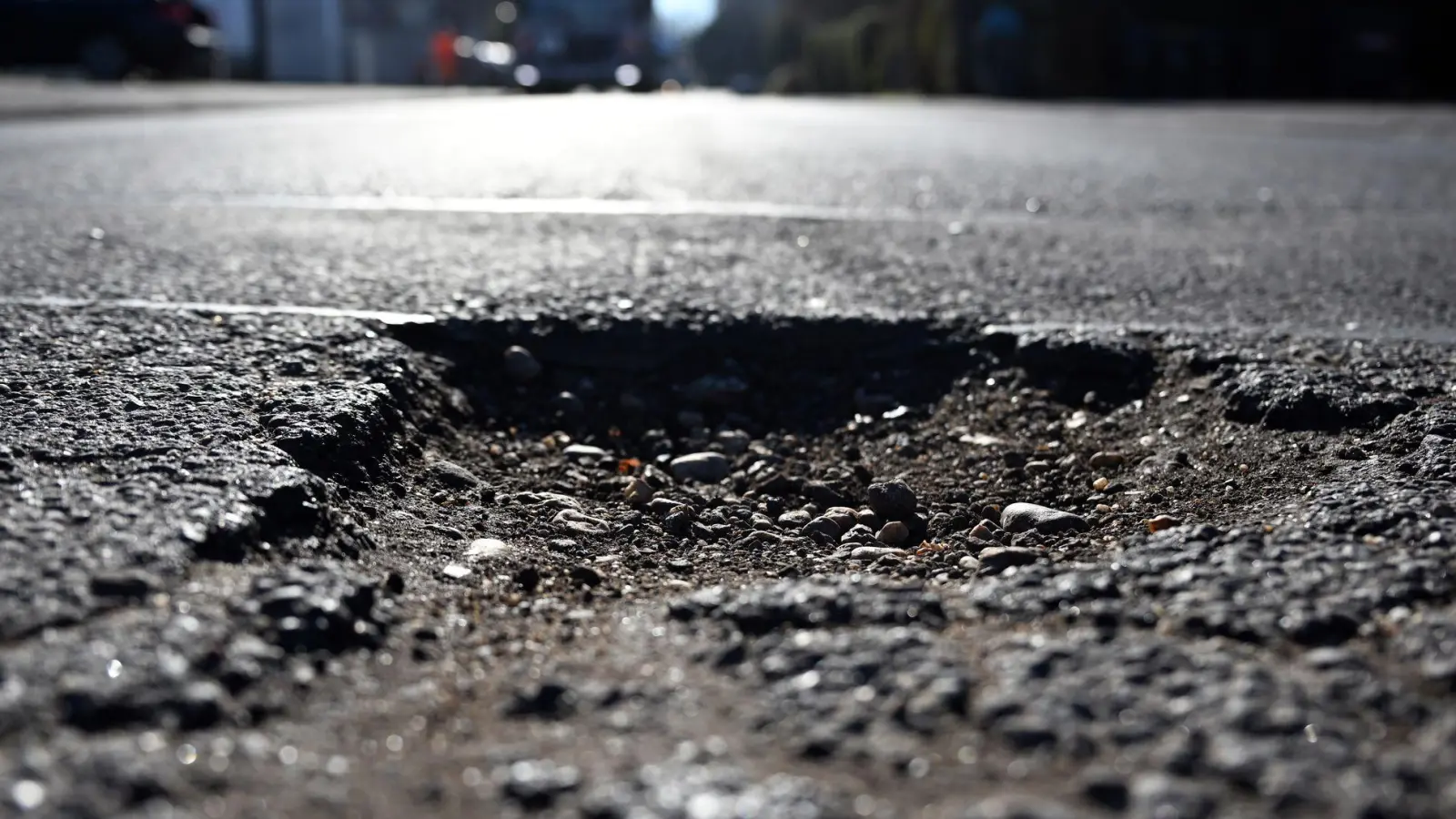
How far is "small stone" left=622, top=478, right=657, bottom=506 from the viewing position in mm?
1941

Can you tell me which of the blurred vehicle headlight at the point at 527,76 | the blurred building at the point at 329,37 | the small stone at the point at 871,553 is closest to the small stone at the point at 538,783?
Answer: the small stone at the point at 871,553

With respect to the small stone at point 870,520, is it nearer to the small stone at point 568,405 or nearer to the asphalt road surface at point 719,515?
the asphalt road surface at point 719,515

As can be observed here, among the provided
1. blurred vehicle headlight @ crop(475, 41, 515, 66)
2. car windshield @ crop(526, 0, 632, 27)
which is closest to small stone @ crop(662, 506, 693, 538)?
car windshield @ crop(526, 0, 632, 27)

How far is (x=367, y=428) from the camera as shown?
1.89 metres

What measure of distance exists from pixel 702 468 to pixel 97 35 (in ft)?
61.7

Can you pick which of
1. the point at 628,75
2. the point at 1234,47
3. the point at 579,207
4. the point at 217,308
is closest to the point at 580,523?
the point at 217,308

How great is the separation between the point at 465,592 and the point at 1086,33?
68.6 feet

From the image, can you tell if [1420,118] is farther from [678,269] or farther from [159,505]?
[159,505]

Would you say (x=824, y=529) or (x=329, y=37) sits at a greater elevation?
(x=329, y=37)

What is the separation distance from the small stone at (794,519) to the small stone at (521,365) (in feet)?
2.17

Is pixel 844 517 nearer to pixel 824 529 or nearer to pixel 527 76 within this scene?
pixel 824 529

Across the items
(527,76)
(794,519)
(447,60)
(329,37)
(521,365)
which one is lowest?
(794,519)

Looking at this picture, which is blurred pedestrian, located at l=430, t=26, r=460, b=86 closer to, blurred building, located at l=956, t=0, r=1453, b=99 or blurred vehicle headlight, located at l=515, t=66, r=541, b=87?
blurred vehicle headlight, located at l=515, t=66, r=541, b=87

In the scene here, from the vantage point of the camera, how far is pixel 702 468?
2.09 meters
